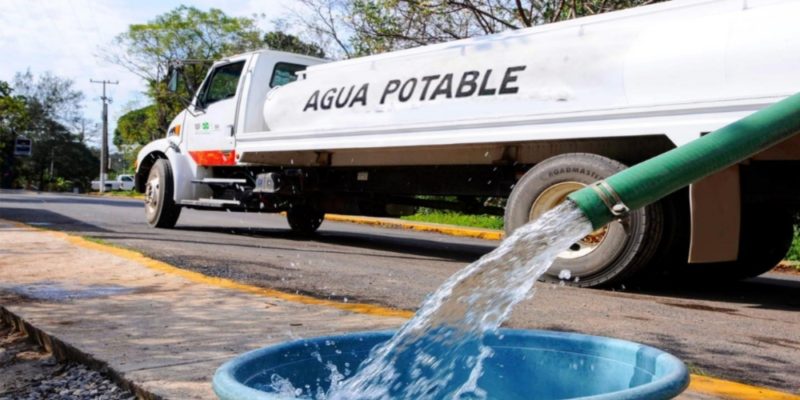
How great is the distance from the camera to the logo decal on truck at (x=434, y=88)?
6.96 metres

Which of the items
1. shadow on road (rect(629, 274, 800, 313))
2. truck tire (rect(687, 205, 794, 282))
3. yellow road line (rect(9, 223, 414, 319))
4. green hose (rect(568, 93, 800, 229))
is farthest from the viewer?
truck tire (rect(687, 205, 794, 282))

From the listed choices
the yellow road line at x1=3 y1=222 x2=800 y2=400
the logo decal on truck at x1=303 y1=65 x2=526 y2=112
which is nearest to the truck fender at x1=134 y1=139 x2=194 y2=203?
the yellow road line at x1=3 y1=222 x2=800 y2=400

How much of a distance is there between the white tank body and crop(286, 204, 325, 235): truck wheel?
2.91m

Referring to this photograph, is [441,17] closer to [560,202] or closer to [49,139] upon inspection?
[560,202]

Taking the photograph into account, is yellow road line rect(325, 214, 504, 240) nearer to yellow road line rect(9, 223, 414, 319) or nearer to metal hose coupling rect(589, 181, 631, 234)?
yellow road line rect(9, 223, 414, 319)

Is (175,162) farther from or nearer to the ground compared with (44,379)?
farther from the ground

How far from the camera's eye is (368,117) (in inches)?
323

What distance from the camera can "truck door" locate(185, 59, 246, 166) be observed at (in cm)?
1054

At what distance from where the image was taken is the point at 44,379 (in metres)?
3.52

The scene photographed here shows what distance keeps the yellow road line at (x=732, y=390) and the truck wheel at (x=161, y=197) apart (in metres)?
9.18

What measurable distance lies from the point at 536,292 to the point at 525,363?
381 cm

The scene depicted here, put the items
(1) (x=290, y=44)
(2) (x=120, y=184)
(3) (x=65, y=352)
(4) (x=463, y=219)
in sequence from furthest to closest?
1. (2) (x=120, y=184)
2. (1) (x=290, y=44)
3. (4) (x=463, y=219)
4. (3) (x=65, y=352)

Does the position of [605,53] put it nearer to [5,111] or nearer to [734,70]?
[734,70]

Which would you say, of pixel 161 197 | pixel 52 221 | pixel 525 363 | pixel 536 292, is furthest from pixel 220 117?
pixel 525 363
